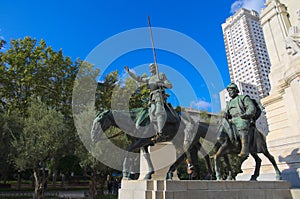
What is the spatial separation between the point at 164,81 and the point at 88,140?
13.6 m

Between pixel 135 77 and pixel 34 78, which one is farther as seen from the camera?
pixel 34 78

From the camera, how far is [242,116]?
7.56 m

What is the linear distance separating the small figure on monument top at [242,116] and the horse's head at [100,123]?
4049mm

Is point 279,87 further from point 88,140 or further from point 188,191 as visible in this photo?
point 88,140

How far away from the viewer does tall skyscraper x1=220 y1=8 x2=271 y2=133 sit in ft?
358

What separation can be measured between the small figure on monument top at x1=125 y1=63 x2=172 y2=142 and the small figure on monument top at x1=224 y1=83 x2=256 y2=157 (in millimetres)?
2338

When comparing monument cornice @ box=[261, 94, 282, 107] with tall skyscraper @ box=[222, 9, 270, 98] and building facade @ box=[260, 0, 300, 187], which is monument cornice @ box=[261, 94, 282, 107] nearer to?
building facade @ box=[260, 0, 300, 187]

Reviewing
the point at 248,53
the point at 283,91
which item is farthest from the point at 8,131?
the point at 248,53

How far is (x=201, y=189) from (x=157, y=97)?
313cm

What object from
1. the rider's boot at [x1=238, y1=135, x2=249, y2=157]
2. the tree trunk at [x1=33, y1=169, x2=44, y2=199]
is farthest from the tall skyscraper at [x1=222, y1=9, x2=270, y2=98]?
the rider's boot at [x1=238, y1=135, x2=249, y2=157]

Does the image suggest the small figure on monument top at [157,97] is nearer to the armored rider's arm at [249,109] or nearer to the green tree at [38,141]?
the armored rider's arm at [249,109]

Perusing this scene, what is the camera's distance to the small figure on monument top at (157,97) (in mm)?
7285

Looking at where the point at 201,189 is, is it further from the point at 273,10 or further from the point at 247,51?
the point at 247,51

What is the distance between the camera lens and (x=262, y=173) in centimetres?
1055
